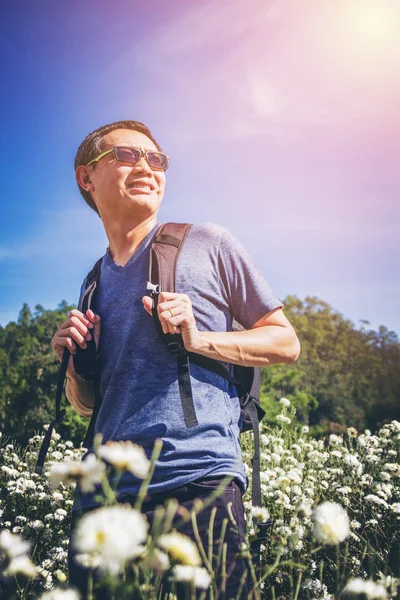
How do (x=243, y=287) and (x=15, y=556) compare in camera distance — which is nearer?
(x=15, y=556)

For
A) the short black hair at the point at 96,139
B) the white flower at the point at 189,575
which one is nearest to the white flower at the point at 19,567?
the white flower at the point at 189,575

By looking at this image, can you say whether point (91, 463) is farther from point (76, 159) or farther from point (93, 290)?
point (76, 159)

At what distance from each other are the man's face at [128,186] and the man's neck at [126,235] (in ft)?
0.15

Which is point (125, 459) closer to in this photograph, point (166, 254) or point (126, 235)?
point (166, 254)

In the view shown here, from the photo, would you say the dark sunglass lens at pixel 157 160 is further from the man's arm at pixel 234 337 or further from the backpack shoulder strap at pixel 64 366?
the man's arm at pixel 234 337

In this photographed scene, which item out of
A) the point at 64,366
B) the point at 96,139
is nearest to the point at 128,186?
the point at 96,139

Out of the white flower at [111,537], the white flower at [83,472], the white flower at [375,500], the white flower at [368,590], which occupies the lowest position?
the white flower at [368,590]

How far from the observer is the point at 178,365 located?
5.18 ft

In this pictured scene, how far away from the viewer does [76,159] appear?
7.69ft

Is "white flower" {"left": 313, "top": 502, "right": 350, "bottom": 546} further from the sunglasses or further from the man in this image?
the sunglasses

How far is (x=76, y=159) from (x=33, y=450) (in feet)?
16.6

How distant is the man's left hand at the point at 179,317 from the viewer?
1.48 metres

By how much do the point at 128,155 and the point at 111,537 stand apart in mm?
1640

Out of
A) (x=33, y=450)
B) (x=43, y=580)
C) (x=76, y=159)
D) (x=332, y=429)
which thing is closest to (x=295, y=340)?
(x=76, y=159)
